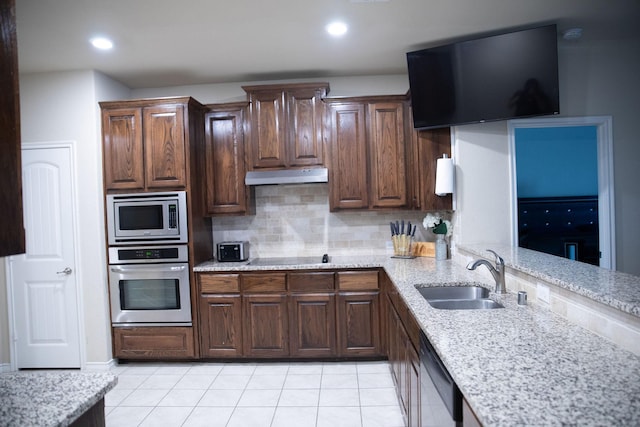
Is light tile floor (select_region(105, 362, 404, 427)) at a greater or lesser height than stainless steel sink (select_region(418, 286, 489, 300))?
lesser

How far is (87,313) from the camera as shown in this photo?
3295 mm

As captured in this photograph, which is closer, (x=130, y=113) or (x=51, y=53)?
(x=51, y=53)

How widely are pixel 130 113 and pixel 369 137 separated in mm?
2226

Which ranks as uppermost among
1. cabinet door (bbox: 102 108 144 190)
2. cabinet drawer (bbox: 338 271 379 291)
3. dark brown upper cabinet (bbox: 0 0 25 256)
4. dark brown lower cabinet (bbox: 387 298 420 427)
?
cabinet door (bbox: 102 108 144 190)

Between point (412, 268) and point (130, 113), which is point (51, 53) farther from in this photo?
point (412, 268)

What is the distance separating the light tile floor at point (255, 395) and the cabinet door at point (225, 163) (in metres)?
1.49

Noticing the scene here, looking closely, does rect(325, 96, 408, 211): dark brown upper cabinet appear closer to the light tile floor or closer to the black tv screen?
the black tv screen

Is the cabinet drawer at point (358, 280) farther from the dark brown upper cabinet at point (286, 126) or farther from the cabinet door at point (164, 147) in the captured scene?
the cabinet door at point (164, 147)

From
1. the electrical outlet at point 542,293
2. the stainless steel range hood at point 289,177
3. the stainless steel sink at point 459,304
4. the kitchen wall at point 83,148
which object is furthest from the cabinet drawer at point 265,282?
the electrical outlet at point 542,293

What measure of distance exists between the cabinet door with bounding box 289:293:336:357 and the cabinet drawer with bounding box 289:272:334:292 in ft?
0.20

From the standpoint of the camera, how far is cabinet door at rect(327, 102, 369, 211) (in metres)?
3.40

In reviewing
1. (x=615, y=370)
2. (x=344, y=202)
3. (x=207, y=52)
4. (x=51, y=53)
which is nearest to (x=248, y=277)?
(x=344, y=202)

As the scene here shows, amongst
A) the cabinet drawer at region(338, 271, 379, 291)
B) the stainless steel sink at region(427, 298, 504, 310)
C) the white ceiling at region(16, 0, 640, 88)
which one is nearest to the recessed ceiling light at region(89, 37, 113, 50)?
the white ceiling at region(16, 0, 640, 88)

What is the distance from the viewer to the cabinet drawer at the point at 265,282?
3.24 meters
